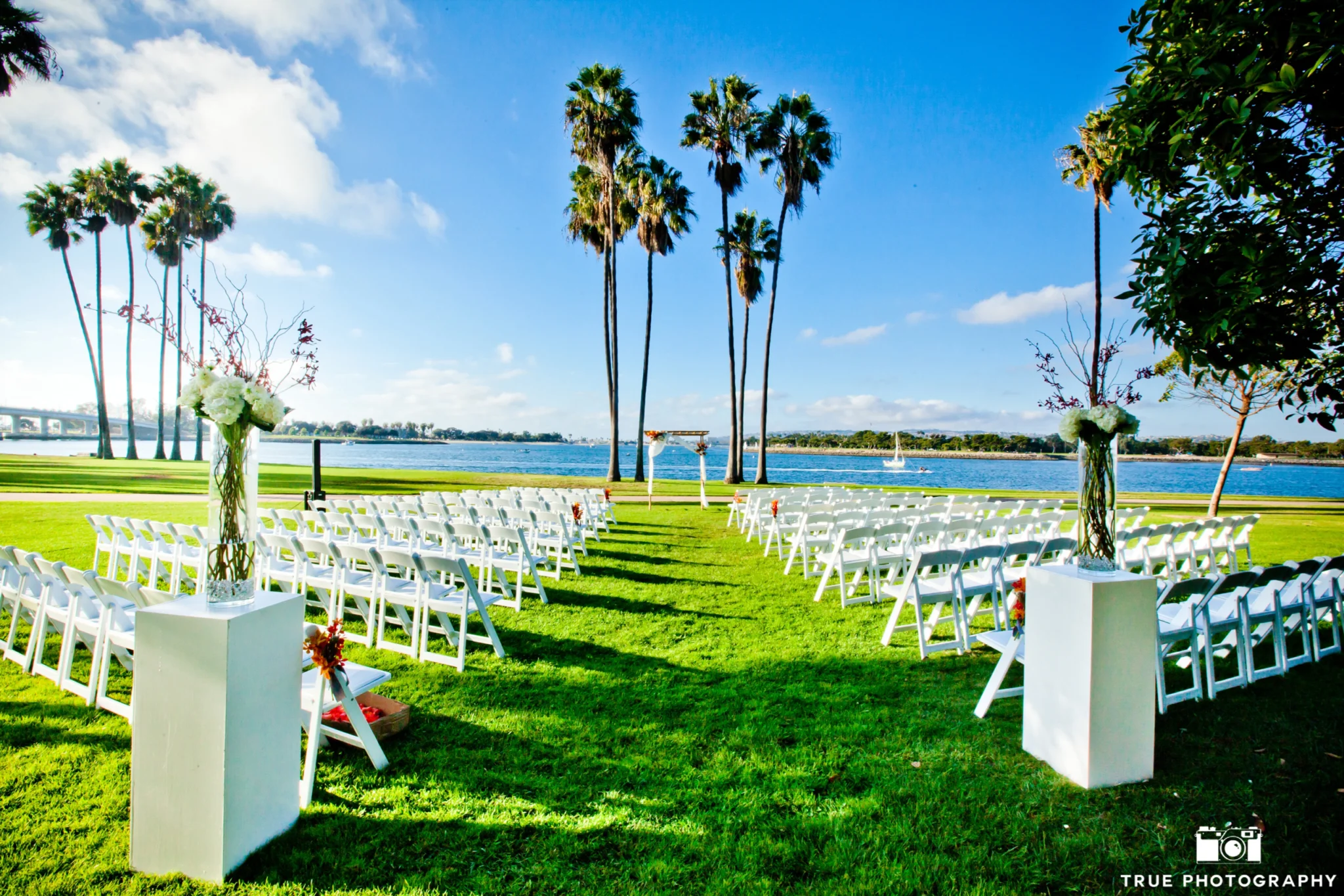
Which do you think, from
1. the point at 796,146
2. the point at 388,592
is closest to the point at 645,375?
the point at 796,146

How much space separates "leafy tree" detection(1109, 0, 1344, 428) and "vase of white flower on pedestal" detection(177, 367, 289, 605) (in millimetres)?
Answer: 4983

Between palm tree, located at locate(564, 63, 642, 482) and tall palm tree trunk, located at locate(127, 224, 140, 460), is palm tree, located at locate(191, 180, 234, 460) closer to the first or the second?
tall palm tree trunk, located at locate(127, 224, 140, 460)

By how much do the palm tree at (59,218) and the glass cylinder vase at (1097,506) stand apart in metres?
39.7

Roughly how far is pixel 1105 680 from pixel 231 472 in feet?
14.2

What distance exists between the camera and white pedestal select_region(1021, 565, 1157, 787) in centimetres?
299

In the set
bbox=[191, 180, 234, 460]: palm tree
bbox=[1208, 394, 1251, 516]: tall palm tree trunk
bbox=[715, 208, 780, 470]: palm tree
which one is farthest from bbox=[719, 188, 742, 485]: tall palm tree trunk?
bbox=[191, 180, 234, 460]: palm tree

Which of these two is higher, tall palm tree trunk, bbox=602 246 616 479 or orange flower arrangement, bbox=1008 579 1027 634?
tall palm tree trunk, bbox=602 246 616 479

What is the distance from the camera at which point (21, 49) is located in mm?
14125

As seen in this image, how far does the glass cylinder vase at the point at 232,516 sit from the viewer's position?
259 centimetres

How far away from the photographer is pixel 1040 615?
3303mm

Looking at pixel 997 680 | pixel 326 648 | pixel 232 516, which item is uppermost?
pixel 232 516

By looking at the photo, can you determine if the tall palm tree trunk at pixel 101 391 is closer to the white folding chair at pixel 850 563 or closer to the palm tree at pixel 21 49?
the palm tree at pixel 21 49

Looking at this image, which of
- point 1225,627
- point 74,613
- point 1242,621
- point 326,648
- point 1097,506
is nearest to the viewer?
point 326,648

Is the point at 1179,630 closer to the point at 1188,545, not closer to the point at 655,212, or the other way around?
the point at 1188,545
